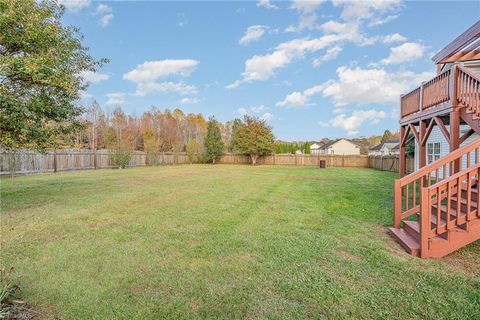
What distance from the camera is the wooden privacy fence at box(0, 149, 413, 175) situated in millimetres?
14688

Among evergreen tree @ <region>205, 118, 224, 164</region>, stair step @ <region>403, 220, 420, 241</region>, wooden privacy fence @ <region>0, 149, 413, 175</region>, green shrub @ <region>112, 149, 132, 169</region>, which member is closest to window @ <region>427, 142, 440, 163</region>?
wooden privacy fence @ <region>0, 149, 413, 175</region>

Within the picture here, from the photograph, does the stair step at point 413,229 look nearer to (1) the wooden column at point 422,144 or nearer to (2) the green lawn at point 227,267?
(2) the green lawn at point 227,267

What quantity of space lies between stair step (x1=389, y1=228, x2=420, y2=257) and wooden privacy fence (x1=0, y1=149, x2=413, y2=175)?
27.9ft

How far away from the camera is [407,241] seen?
3930 millimetres

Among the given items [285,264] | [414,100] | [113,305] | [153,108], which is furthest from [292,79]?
[153,108]

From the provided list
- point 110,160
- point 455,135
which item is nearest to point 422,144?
point 455,135

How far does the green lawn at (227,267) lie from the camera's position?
2.40m

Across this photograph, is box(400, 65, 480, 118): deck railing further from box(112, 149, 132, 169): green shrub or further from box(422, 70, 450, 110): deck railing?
box(112, 149, 132, 169): green shrub

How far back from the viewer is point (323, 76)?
17703 millimetres

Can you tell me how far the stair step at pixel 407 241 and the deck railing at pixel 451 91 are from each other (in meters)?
2.47

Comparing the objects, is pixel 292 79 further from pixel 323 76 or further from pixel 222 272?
pixel 222 272

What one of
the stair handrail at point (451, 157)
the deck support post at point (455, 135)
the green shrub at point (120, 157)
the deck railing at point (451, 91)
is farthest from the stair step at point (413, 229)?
the green shrub at point (120, 157)

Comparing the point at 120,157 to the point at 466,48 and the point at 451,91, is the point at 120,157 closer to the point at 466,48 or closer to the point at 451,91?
the point at 451,91

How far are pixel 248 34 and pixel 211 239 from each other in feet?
48.1
